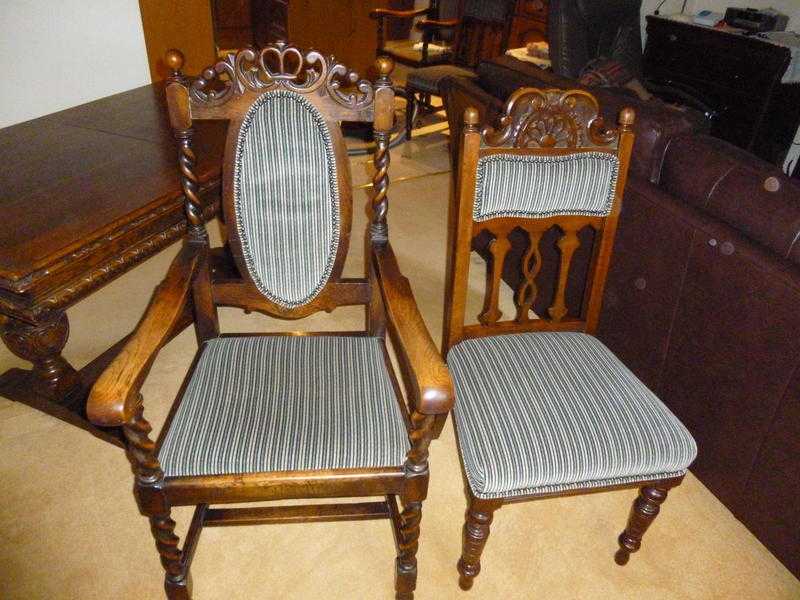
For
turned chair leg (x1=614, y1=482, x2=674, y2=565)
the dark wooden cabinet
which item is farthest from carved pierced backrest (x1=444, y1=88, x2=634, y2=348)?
the dark wooden cabinet

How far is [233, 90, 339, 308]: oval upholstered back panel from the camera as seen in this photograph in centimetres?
123

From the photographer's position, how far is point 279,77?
3.98 ft

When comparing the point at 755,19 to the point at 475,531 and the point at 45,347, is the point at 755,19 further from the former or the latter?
the point at 45,347

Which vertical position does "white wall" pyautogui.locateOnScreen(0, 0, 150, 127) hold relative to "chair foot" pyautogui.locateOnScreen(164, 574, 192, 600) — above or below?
above

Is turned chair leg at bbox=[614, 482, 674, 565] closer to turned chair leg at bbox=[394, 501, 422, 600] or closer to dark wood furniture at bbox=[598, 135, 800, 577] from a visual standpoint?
dark wood furniture at bbox=[598, 135, 800, 577]

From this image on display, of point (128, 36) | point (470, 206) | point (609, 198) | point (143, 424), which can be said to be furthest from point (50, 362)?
point (128, 36)

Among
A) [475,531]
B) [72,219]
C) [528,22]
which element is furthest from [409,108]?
[475,531]

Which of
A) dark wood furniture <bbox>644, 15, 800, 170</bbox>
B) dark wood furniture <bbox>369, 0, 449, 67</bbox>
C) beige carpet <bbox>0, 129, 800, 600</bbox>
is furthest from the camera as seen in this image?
dark wood furniture <bbox>369, 0, 449, 67</bbox>

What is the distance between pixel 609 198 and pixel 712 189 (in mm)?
347

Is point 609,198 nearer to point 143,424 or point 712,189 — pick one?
point 712,189

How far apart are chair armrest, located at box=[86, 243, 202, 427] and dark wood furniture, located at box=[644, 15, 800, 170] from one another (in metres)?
3.21

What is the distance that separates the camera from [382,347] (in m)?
1.39

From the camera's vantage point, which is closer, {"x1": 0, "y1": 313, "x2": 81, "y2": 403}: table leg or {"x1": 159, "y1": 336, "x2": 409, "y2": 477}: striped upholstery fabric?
{"x1": 159, "y1": 336, "x2": 409, "y2": 477}: striped upholstery fabric

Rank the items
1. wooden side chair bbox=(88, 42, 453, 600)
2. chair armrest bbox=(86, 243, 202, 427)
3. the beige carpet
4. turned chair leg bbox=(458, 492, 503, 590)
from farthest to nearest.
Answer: the beige carpet, turned chair leg bbox=(458, 492, 503, 590), wooden side chair bbox=(88, 42, 453, 600), chair armrest bbox=(86, 243, 202, 427)
